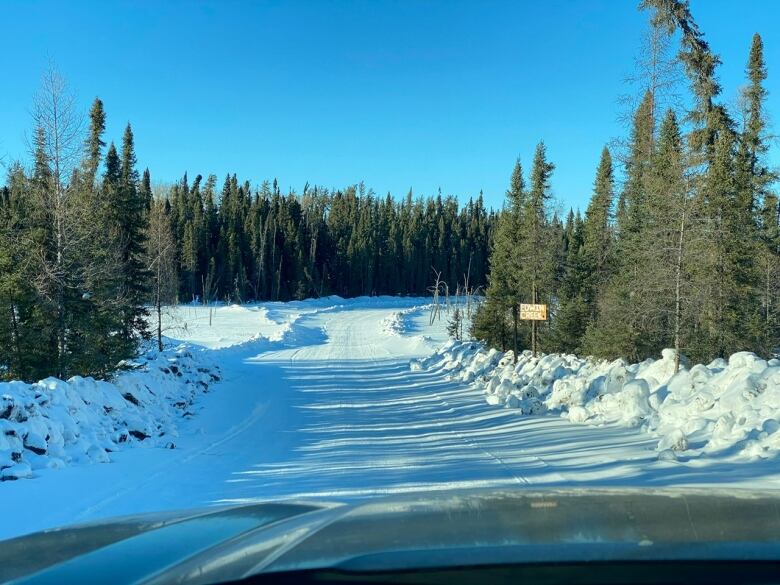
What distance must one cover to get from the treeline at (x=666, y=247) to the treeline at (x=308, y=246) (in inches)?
1928

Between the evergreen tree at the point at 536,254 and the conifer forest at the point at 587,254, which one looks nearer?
the conifer forest at the point at 587,254

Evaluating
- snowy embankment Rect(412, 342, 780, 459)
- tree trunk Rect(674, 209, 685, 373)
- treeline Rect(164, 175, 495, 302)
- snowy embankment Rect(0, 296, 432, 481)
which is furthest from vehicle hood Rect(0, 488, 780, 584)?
treeline Rect(164, 175, 495, 302)

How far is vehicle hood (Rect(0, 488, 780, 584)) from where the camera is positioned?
5.14 ft

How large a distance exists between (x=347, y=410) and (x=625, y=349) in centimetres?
943

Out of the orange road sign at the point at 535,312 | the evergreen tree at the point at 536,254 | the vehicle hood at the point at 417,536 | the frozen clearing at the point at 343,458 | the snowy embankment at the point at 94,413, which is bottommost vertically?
the frozen clearing at the point at 343,458

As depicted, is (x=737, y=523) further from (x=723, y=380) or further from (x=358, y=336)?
(x=358, y=336)

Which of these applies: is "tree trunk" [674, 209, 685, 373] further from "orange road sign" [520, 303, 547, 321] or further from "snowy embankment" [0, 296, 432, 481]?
"snowy embankment" [0, 296, 432, 481]

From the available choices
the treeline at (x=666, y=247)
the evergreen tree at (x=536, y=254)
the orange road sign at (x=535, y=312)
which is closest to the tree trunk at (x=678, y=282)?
the treeline at (x=666, y=247)

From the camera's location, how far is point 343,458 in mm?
8773

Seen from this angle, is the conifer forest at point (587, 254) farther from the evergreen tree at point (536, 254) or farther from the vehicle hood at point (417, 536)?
the vehicle hood at point (417, 536)

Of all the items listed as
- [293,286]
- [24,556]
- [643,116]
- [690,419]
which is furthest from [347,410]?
[293,286]

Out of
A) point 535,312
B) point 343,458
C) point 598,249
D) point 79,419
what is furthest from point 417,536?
point 598,249

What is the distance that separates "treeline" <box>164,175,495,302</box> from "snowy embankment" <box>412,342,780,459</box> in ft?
191

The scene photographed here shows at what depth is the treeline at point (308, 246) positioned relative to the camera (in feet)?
263
